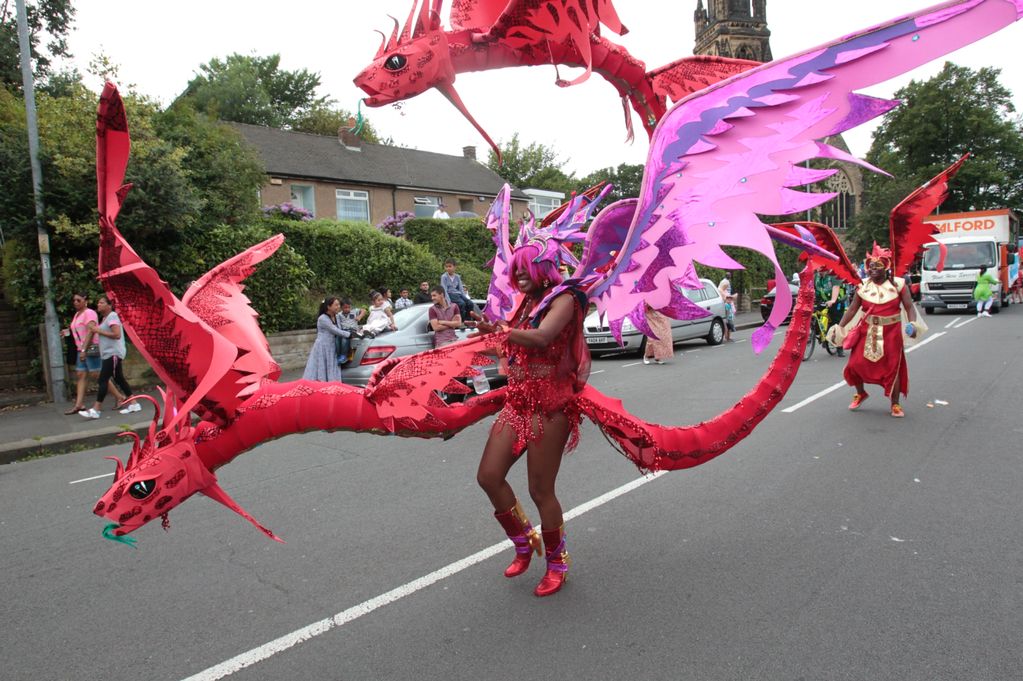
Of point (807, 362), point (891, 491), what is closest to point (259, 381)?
point (891, 491)

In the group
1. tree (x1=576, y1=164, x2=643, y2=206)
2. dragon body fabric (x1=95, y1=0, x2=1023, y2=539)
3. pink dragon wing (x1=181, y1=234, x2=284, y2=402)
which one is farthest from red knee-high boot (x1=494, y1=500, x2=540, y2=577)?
tree (x1=576, y1=164, x2=643, y2=206)

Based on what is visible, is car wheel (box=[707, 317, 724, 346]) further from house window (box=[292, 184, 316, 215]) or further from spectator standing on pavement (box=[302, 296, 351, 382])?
house window (box=[292, 184, 316, 215])

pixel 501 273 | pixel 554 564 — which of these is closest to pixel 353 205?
pixel 501 273

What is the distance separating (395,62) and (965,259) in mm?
24152

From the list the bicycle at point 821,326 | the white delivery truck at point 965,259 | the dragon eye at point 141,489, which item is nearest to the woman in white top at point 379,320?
the dragon eye at point 141,489

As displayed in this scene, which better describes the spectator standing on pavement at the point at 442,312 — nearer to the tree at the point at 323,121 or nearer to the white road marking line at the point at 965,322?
the white road marking line at the point at 965,322

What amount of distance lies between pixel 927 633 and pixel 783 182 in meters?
2.08

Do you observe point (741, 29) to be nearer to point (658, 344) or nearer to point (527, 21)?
point (658, 344)

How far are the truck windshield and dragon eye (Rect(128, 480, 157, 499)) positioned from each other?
2373 cm

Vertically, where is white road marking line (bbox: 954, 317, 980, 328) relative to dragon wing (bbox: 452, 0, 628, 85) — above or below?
below

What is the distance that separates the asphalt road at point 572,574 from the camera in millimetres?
2779

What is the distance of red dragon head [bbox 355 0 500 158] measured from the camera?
8.91 ft

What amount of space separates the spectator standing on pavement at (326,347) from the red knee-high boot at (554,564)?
18.2 ft

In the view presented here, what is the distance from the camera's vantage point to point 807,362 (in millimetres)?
12148
